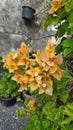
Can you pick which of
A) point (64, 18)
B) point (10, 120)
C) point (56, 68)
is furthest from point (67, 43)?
point (10, 120)

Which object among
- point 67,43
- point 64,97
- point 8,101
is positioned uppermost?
point 67,43

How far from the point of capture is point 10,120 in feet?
11.4

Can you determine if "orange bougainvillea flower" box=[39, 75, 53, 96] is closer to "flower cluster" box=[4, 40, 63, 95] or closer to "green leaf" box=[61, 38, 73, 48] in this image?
"flower cluster" box=[4, 40, 63, 95]

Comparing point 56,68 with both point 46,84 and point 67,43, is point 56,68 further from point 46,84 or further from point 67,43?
point 67,43

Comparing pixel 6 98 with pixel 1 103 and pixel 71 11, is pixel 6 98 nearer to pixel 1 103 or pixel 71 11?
pixel 1 103

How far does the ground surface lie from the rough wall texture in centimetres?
71

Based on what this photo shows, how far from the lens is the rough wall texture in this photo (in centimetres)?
372

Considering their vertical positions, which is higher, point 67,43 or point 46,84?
point 67,43

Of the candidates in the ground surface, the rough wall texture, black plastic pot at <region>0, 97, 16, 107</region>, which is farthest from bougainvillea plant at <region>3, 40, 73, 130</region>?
the rough wall texture

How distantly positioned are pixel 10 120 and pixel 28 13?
128cm

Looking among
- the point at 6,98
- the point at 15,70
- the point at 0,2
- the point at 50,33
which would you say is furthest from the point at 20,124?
the point at 15,70

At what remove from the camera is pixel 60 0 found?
149 centimetres

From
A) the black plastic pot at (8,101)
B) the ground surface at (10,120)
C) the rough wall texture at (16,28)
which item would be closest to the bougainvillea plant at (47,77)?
the ground surface at (10,120)

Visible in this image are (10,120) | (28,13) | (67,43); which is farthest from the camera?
(28,13)
